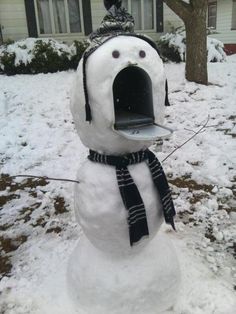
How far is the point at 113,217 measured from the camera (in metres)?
2.05

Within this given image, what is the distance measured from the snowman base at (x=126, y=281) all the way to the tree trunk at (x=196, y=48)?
5649 millimetres

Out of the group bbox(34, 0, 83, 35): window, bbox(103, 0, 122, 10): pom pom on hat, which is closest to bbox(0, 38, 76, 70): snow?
bbox(34, 0, 83, 35): window

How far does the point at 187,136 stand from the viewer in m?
5.58

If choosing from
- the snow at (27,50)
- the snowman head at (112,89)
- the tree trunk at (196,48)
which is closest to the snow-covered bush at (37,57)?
the snow at (27,50)

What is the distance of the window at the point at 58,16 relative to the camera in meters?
12.1

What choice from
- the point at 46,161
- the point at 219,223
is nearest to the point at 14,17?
the point at 46,161

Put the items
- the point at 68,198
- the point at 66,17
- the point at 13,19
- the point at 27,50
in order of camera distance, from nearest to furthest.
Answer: the point at 68,198
the point at 27,50
the point at 13,19
the point at 66,17

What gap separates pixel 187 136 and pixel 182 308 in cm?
354

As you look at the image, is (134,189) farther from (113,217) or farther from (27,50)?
(27,50)

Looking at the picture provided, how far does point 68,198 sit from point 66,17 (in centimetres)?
982

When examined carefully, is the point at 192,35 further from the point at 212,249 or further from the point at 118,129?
the point at 118,129

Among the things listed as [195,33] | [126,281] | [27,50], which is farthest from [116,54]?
[27,50]

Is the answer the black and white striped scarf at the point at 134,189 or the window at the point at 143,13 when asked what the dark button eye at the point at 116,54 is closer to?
the black and white striped scarf at the point at 134,189

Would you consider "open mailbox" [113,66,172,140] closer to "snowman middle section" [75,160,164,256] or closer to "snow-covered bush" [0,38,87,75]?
"snowman middle section" [75,160,164,256]
